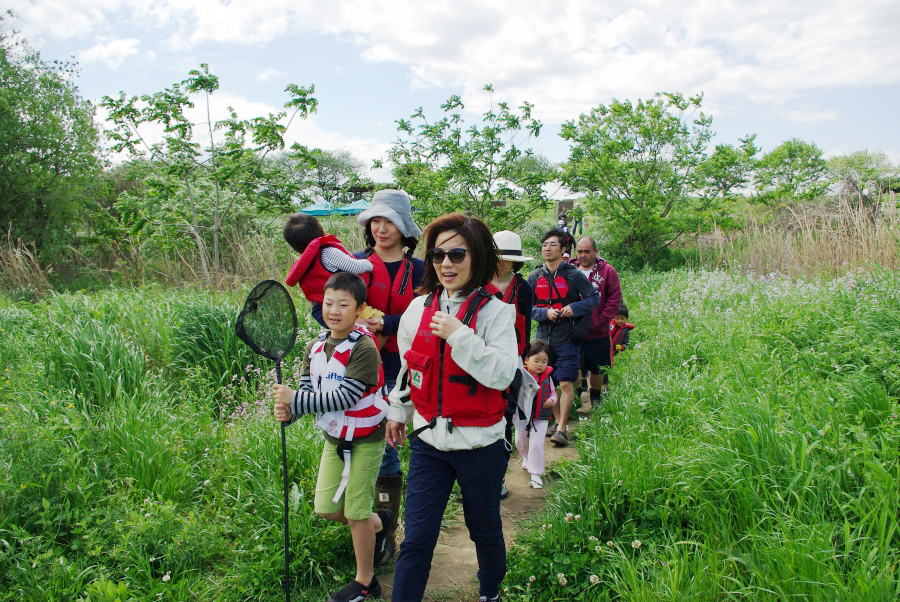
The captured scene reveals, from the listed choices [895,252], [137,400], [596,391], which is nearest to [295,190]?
[137,400]

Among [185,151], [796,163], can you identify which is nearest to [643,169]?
[185,151]

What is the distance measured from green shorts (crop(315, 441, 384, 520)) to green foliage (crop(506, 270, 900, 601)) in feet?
3.03

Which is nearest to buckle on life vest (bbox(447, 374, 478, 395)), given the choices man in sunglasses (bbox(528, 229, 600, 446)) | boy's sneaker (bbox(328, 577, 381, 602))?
boy's sneaker (bbox(328, 577, 381, 602))

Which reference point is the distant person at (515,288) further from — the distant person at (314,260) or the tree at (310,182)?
the tree at (310,182)

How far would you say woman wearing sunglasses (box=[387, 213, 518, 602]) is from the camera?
2365 millimetres

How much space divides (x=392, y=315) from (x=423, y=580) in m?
1.45

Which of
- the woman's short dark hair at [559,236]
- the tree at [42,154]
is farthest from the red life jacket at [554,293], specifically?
the tree at [42,154]

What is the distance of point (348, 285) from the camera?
285 centimetres

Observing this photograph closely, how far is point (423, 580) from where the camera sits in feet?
7.99

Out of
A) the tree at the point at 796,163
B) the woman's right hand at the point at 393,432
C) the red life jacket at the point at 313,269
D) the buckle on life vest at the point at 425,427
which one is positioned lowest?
the woman's right hand at the point at 393,432

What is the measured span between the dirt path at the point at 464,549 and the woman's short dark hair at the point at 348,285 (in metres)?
1.63

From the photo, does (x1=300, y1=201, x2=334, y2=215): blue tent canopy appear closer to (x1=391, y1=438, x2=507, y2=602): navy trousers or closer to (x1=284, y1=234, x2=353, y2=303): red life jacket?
(x1=284, y1=234, x2=353, y2=303): red life jacket

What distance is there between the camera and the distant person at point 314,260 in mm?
3096

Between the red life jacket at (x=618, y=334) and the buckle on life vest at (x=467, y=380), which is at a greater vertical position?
the buckle on life vest at (x=467, y=380)
